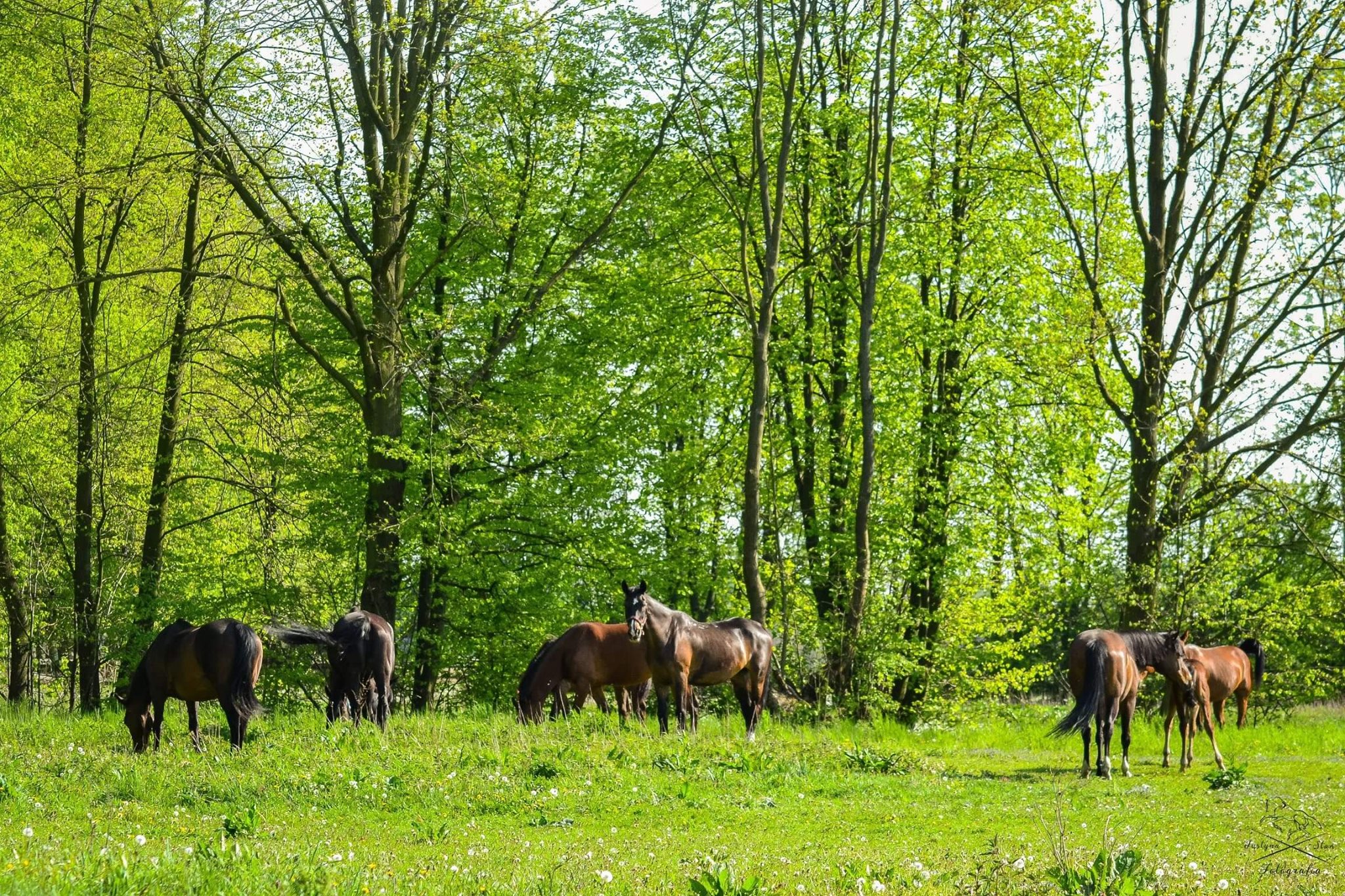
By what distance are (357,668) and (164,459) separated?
33.7 ft

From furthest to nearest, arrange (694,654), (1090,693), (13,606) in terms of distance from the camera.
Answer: (13,606), (694,654), (1090,693)

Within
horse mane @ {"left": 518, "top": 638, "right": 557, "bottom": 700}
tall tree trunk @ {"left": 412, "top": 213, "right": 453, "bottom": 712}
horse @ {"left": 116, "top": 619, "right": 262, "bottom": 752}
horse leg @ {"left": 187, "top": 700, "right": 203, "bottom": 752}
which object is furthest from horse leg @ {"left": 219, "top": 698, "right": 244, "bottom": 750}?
tall tree trunk @ {"left": 412, "top": 213, "right": 453, "bottom": 712}

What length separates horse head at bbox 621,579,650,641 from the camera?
1677 centimetres

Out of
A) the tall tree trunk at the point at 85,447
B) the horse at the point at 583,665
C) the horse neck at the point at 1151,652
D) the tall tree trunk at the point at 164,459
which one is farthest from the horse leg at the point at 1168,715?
the tall tree trunk at the point at 85,447

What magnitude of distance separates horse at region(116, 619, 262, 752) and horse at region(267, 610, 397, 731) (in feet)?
5.71

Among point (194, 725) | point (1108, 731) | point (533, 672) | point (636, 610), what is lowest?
point (194, 725)

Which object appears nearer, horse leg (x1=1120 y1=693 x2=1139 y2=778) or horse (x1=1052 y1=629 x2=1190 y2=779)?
horse (x1=1052 y1=629 x2=1190 y2=779)

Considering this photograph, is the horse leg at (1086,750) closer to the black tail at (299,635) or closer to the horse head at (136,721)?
the black tail at (299,635)

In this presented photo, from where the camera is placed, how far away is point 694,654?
18.2 m

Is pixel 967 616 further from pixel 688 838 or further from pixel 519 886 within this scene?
pixel 519 886

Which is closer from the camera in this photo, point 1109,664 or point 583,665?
point 1109,664

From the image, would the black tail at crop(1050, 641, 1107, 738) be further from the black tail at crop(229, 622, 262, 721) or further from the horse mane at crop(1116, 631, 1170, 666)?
the black tail at crop(229, 622, 262, 721)

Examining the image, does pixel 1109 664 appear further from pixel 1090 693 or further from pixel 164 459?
pixel 164 459

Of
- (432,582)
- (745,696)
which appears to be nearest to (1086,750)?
(745,696)
